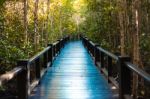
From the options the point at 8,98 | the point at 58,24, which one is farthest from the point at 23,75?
the point at 58,24

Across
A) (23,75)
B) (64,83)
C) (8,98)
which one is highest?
(23,75)

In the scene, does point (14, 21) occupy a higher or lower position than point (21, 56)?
higher

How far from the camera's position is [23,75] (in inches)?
287

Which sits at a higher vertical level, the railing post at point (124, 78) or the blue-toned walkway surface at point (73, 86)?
the railing post at point (124, 78)

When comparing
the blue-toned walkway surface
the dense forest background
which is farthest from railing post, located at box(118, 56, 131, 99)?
the dense forest background

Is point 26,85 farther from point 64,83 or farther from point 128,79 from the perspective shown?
point 64,83

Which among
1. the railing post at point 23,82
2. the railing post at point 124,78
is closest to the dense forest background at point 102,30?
the railing post at point 124,78

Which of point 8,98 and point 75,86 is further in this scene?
point 8,98

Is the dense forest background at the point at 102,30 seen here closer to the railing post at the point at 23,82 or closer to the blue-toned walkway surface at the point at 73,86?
the blue-toned walkway surface at the point at 73,86

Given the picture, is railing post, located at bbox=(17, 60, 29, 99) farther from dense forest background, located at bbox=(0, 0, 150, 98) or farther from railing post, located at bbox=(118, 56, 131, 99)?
dense forest background, located at bbox=(0, 0, 150, 98)

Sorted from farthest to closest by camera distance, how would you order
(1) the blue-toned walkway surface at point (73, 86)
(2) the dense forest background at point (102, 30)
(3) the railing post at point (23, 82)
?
1. (2) the dense forest background at point (102, 30)
2. (1) the blue-toned walkway surface at point (73, 86)
3. (3) the railing post at point (23, 82)

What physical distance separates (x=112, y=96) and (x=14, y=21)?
14.7 metres

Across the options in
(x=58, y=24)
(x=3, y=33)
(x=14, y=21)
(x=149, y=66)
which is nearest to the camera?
(x=3, y=33)

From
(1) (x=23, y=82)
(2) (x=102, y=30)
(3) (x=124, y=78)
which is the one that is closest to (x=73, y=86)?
(3) (x=124, y=78)
